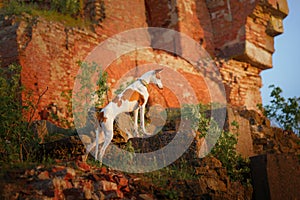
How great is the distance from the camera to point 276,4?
13984mm

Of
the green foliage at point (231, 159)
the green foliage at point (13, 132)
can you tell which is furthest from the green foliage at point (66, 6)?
the green foliage at point (231, 159)

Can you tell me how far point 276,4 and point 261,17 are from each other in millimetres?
659

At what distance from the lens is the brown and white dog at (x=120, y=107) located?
6531mm

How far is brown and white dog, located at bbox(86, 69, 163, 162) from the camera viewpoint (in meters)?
6.53

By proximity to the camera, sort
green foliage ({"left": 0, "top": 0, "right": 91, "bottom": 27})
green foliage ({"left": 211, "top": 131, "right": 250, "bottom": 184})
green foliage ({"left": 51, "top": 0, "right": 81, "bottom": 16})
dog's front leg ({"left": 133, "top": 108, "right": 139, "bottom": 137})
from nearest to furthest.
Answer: dog's front leg ({"left": 133, "top": 108, "right": 139, "bottom": 137})
green foliage ({"left": 211, "top": 131, "right": 250, "bottom": 184})
green foliage ({"left": 0, "top": 0, "right": 91, "bottom": 27})
green foliage ({"left": 51, "top": 0, "right": 81, "bottom": 16})

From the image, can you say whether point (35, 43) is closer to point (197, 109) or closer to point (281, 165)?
point (197, 109)

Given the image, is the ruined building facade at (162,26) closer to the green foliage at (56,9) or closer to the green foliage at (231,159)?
the green foliage at (56,9)

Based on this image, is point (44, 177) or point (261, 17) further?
point (261, 17)

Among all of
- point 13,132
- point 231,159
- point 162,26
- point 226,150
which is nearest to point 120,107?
point 13,132

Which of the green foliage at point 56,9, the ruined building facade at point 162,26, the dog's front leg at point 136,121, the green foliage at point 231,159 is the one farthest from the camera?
the green foliage at point 56,9

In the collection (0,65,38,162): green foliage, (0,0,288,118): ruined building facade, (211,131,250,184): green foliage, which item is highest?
(0,0,288,118): ruined building facade

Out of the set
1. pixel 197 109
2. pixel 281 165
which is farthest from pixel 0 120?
pixel 281 165

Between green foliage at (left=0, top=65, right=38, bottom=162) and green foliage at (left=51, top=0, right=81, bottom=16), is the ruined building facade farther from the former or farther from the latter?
green foliage at (left=0, top=65, right=38, bottom=162)

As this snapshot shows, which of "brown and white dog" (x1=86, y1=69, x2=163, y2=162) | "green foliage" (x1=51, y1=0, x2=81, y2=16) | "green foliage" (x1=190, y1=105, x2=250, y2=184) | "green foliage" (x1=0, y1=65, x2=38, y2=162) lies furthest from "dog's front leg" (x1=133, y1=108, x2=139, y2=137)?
"green foliage" (x1=51, y1=0, x2=81, y2=16)
